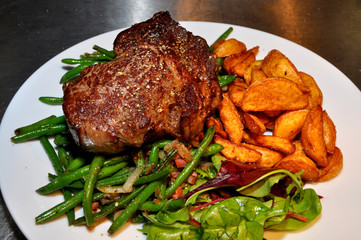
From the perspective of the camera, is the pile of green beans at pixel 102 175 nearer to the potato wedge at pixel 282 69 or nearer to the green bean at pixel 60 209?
the green bean at pixel 60 209

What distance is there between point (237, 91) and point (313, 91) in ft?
2.69

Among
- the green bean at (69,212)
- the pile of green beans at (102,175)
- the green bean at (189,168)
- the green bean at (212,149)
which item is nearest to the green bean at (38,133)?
the pile of green beans at (102,175)

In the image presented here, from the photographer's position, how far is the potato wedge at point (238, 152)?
3.28 meters

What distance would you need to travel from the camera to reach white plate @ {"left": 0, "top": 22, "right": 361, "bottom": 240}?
2834mm

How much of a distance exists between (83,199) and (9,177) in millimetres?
767

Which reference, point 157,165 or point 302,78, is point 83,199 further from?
point 302,78

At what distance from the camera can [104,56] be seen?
4.07 m

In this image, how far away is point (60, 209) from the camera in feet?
9.39

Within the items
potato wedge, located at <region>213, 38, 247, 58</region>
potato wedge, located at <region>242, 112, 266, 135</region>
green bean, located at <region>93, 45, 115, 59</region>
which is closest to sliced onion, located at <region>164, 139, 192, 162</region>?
potato wedge, located at <region>242, 112, 266, 135</region>

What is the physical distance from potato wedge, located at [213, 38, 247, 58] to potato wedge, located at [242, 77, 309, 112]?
28.5 inches

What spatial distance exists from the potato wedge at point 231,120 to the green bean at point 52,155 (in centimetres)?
169

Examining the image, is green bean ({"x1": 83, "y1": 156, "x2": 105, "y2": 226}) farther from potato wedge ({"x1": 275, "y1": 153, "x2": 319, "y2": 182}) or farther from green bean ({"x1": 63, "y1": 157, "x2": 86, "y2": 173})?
potato wedge ({"x1": 275, "y1": 153, "x2": 319, "y2": 182})

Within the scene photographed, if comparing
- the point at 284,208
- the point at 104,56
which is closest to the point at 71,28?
the point at 104,56

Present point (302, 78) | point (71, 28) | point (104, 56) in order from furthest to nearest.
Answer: point (71, 28) < point (104, 56) < point (302, 78)
